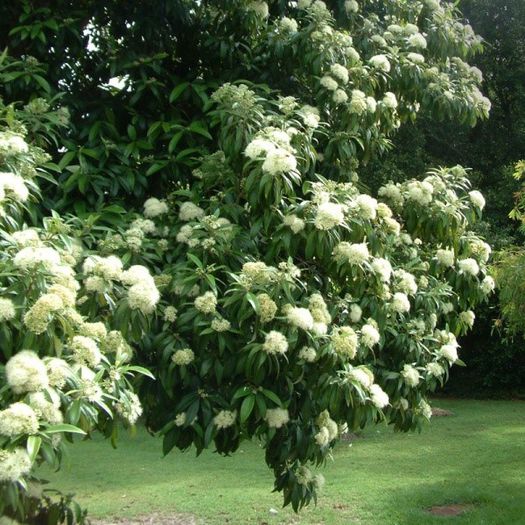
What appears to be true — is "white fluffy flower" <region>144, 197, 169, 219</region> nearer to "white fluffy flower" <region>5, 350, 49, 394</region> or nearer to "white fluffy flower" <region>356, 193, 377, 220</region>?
"white fluffy flower" <region>356, 193, 377, 220</region>

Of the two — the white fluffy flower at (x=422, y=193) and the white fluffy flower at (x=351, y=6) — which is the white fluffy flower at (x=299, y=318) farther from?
the white fluffy flower at (x=351, y=6)

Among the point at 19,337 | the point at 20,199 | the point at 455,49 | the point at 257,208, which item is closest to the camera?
the point at 19,337

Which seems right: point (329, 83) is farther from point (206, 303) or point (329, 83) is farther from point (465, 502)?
point (465, 502)

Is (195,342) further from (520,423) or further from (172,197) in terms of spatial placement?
(520,423)

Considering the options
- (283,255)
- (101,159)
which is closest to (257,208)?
(283,255)

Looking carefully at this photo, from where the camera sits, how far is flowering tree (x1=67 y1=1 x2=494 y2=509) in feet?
11.3

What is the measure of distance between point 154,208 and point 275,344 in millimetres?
1238

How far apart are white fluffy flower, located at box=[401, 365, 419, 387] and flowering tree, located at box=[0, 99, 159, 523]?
1.71 m

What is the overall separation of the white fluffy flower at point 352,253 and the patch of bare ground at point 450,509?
476 cm

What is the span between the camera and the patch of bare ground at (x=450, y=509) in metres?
7.43

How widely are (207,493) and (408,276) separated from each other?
5028mm

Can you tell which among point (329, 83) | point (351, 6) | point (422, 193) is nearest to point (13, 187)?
point (329, 83)

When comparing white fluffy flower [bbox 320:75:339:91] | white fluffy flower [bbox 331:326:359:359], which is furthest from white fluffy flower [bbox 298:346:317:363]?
white fluffy flower [bbox 320:75:339:91]

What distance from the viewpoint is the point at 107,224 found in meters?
3.94
